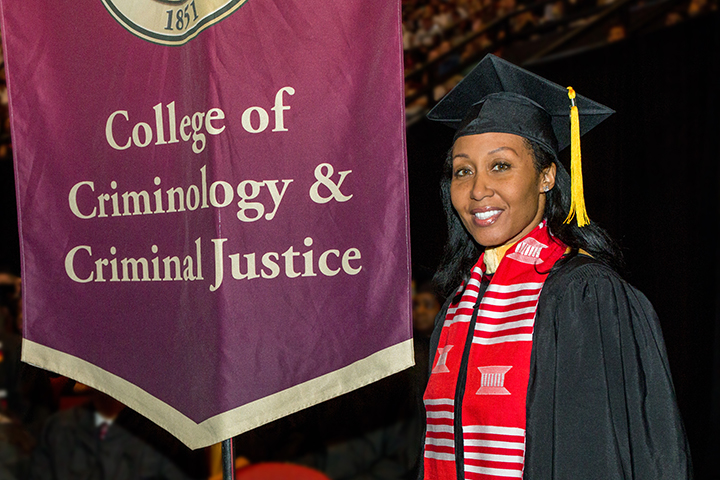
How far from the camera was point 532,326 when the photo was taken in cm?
165

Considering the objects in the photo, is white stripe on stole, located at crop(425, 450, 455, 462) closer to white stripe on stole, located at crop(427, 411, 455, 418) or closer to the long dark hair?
white stripe on stole, located at crop(427, 411, 455, 418)

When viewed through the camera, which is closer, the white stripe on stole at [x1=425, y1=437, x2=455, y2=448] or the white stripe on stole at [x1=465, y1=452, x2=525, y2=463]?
the white stripe on stole at [x1=465, y1=452, x2=525, y2=463]

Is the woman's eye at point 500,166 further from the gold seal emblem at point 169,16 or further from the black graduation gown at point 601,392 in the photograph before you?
the gold seal emblem at point 169,16

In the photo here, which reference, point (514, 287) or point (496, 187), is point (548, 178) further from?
point (514, 287)

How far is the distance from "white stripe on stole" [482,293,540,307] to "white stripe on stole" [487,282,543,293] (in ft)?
0.07

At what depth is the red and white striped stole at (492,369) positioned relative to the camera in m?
1.62

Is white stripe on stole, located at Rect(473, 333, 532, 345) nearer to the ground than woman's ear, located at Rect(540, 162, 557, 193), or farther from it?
nearer to the ground

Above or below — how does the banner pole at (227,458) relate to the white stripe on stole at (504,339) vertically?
below

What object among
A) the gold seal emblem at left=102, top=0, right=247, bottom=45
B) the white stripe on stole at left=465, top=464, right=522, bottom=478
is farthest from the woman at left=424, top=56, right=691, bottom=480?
the gold seal emblem at left=102, top=0, right=247, bottom=45

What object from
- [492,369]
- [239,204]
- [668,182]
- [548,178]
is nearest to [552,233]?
[548,178]

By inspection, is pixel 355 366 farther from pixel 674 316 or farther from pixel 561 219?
pixel 674 316

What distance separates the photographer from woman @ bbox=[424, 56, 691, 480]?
4.86 ft

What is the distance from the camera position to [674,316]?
4.39 m

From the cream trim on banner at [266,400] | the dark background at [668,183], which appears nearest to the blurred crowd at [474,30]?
the dark background at [668,183]
